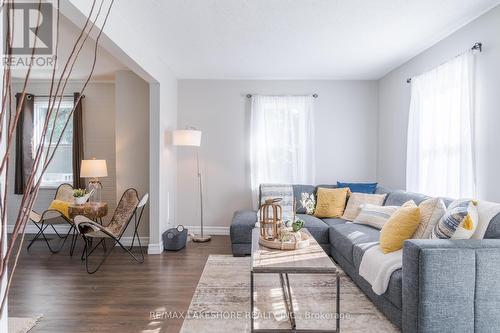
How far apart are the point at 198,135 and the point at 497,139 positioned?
3.53 metres

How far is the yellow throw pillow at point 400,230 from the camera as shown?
104 inches

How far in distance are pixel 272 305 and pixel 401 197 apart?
213 cm

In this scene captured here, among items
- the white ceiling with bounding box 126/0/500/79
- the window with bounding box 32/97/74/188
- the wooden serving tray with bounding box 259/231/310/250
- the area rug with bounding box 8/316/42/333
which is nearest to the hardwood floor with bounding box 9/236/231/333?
the area rug with bounding box 8/316/42/333

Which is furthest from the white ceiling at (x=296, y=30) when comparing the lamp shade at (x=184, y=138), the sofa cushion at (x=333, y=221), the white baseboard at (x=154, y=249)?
the white baseboard at (x=154, y=249)

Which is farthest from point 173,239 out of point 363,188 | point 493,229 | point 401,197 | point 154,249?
point 493,229

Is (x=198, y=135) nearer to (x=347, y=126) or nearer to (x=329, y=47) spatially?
(x=329, y=47)

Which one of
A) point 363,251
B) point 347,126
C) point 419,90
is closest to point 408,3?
point 419,90

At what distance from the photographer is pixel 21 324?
245cm

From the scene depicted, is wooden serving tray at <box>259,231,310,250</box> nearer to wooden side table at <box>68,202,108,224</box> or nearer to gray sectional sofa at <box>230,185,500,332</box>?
gray sectional sofa at <box>230,185,500,332</box>

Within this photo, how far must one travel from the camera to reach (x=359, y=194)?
4.42m

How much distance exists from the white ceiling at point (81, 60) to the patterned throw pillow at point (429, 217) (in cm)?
372

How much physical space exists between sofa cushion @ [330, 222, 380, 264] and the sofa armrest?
41.7 inches

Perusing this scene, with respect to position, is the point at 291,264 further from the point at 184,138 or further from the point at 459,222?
the point at 184,138

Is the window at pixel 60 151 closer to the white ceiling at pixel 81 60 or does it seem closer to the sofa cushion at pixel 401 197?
the white ceiling at pixel 81 60
